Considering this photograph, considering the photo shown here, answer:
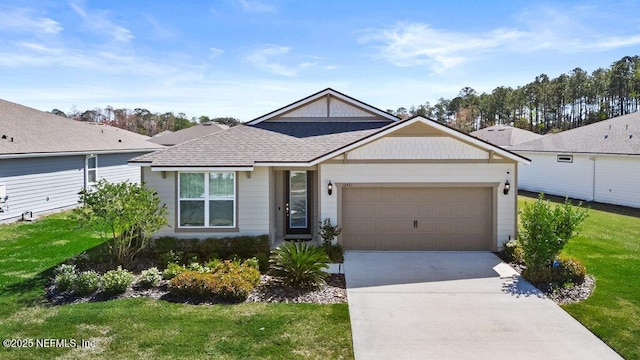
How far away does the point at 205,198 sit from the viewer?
12180 mm

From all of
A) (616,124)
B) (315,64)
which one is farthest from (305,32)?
(616,124)

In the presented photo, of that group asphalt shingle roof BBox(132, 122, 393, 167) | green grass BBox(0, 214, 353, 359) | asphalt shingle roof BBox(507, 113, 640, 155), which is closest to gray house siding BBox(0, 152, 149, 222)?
asphalt shingle roof BBox(132, 122, 393, 167)

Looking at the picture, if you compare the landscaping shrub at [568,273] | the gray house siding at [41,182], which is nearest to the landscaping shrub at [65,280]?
the gray house siding at [41,182]

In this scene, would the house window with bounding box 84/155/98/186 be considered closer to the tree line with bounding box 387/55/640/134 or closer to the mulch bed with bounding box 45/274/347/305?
the mulch bed with bounding box 45/274/347/305

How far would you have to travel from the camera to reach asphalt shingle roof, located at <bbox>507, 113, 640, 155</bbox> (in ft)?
68.4

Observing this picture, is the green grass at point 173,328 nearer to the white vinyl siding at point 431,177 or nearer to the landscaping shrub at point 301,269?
the landscaping shrub at point 301,269

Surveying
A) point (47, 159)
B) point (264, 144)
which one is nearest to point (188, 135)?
point (47, 159)

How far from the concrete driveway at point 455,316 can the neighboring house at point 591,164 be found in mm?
13663

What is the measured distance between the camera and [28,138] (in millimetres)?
18141

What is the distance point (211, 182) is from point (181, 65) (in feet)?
43.8

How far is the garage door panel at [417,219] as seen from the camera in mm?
12234

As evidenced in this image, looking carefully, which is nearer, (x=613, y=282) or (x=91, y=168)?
(x=613, y=282)

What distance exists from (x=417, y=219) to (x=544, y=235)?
12.3 feet

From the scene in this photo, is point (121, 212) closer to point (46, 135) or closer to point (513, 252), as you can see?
point (513, 252)
